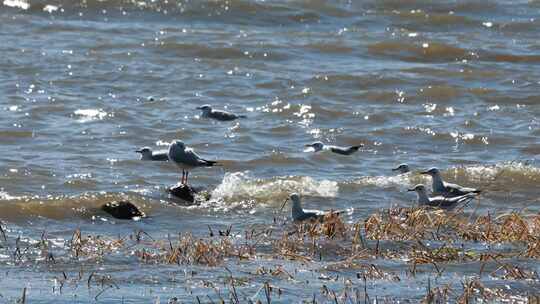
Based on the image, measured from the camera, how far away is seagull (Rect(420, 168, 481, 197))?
43.8ft

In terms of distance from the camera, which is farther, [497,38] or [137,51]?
[497,38]

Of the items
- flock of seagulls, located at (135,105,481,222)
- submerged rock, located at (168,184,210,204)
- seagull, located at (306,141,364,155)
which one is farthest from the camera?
seagull, located at (306,141,364,155)

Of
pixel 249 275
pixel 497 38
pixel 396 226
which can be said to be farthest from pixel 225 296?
pixel 497 38

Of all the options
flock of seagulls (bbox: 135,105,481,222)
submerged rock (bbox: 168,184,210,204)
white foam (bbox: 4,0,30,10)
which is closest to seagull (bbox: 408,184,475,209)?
flock of seagulls (bbox: 135,105,481,222)

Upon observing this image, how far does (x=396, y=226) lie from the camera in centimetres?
1025

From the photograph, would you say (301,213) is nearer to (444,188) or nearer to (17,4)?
(444,188)

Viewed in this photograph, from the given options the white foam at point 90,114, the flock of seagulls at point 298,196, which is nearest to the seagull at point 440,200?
the flock of seagulls at point 298,196

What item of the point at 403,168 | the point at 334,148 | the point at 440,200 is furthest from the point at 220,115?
the point at 440,200

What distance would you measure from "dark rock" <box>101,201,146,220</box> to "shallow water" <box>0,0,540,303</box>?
20cm

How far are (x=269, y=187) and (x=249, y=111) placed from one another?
4.91 m

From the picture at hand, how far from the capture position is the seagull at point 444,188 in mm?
13352

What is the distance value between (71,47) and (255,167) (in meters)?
8.36

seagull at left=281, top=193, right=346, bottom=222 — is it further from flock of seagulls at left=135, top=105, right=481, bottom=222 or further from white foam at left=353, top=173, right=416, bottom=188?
white foam at left=353, top=173, right=416, bottom=188

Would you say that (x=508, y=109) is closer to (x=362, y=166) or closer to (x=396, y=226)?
(x=362, y=166)
